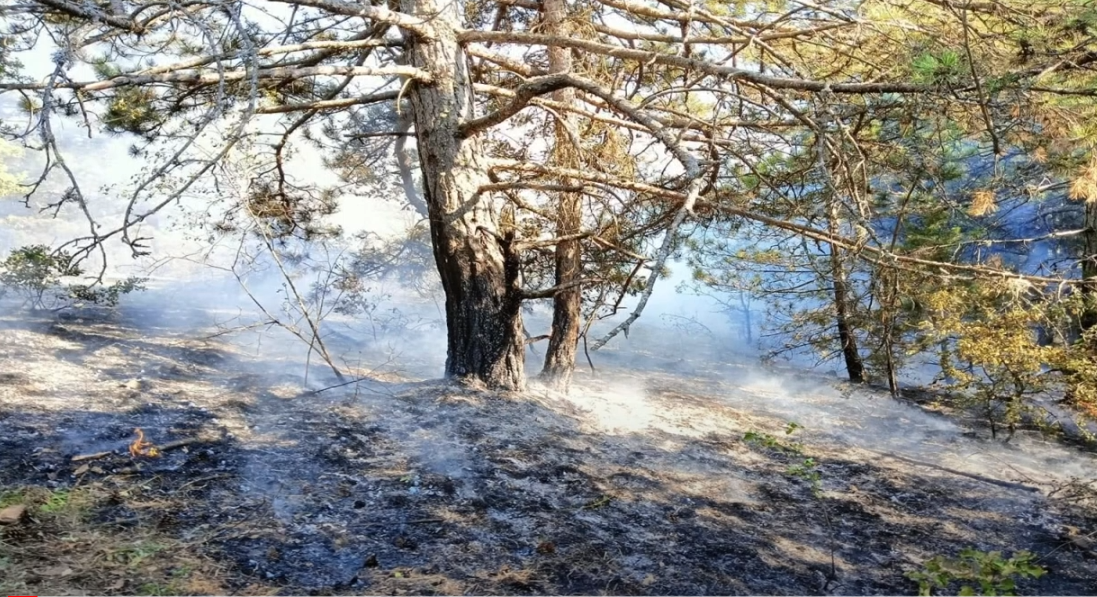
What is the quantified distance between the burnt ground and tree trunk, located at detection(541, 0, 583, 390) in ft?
3.08

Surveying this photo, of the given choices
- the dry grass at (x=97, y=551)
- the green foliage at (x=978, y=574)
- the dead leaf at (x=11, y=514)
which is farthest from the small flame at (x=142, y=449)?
the green foliage at (x=978, y=574)

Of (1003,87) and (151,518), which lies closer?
(151,518)

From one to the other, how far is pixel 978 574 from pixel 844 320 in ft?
18.3

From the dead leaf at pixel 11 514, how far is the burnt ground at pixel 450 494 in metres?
0.03

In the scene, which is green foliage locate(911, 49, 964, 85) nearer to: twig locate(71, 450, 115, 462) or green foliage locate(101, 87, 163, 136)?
twig locate(71, 450, 115, 462)

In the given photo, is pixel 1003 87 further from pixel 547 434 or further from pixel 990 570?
pixel 547 434

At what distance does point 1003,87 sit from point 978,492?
104 inches

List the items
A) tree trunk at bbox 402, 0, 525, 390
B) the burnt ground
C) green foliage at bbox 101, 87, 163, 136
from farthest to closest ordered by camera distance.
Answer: green foliage at bbox 101, 87, 163, 136 → tree trunk at bbox 402, 0, 525, 390 → the burnt ground

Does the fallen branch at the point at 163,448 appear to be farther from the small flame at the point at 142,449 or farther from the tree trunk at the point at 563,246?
the tree trunk at the point at 563,246

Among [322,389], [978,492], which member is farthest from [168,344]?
[978,492]

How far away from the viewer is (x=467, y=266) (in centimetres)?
538

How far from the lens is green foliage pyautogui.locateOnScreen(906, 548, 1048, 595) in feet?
8.80

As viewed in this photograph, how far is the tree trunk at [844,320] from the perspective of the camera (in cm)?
748

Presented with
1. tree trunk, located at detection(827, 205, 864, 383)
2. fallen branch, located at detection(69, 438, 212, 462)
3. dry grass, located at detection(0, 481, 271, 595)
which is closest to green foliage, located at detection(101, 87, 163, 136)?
fallen branch, located at detection(69, 438, 212, 462)
